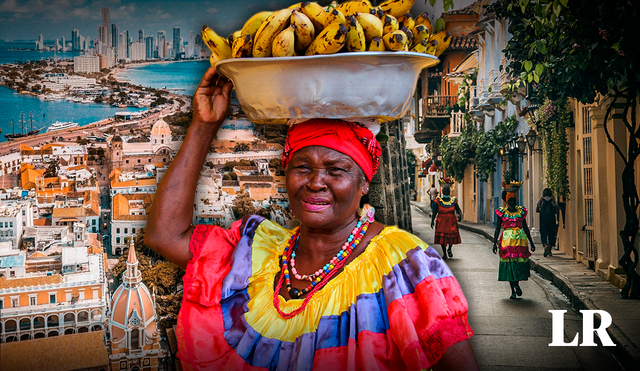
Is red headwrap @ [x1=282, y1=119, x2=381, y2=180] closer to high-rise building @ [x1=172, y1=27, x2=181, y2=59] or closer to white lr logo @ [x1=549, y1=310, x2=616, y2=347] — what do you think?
high-rise building @ [x1=172, y1=27, x2=181, y2=59]

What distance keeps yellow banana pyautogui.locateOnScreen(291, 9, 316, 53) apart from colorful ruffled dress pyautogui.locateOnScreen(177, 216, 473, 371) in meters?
0.55

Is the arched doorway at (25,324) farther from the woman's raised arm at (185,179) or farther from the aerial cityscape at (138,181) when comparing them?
the woman's raised arm at (185,179)

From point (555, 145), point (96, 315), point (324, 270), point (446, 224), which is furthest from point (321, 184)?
point (555, 145)

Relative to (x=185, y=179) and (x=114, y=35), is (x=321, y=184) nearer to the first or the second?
(x=185, y=179)

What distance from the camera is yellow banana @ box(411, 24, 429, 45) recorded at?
140 centimetres

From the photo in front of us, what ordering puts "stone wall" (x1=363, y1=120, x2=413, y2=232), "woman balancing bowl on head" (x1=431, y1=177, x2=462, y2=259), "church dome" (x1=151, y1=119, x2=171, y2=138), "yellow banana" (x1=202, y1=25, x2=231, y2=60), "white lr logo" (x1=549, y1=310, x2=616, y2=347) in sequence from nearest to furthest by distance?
"yellow banana" (x1=202, y1=25, x2=231, y2=60) < "stone wall" (x1=363, y1=120, x2=413, y2=232) < "church dome" (x1=151, y1=119, x2=171, y2=138) < "white lr logo" (x1=549, y1=310, x2=616, y2=347) < "woman balancing bowl on head" (x1=431, y1=177, x2=462, y2=259)

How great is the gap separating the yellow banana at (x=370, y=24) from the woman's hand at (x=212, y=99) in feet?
1.45

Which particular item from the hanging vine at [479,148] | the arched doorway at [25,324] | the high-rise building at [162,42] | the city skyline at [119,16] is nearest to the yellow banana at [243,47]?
the city skyline at [119,16]

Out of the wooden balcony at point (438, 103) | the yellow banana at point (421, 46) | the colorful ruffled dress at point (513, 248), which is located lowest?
the colorful ruffled dress at point (513, 248)

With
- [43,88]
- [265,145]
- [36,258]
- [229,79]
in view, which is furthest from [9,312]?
[229,79]

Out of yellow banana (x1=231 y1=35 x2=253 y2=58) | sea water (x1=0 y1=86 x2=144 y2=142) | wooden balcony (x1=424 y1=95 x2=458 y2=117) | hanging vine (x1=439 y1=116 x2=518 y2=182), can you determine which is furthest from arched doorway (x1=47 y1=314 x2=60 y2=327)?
hanging vine (x1=439 y1=116 x2=518 y2=182)

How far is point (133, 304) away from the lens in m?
2.76

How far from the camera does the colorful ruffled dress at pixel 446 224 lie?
3721 mm

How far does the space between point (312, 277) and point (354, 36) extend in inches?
25.7
